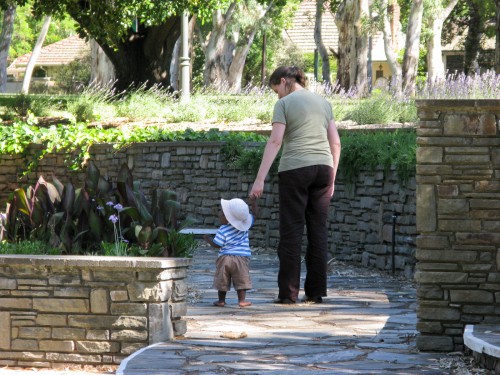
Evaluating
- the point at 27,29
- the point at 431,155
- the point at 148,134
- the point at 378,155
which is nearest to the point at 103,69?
the point at 148,134

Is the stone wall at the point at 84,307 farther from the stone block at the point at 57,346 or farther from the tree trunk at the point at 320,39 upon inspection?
the tree trunk at the point at 320,39

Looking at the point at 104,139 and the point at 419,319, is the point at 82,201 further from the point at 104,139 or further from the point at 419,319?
the point at 104,139

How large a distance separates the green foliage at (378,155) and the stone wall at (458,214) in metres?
4.09

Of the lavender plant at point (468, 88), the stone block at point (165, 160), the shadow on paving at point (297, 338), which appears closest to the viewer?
the shadow on paving at point (297, 338)

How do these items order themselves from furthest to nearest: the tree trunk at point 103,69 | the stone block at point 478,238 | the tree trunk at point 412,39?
the tree trunk at point 412,39
the tree trunk at point 103,69
the stone block at point 478,238

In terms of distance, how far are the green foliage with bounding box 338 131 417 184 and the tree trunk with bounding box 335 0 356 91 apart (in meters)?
24.8

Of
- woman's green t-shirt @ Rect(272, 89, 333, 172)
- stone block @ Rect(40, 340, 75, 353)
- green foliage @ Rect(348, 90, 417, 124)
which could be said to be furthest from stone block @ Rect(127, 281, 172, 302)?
green foliage @ Rect(348, 90, 417, 124)

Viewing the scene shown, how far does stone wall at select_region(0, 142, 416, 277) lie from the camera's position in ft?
37.7

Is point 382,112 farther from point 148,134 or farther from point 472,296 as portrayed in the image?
point 472,296

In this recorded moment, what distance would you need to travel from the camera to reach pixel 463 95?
19.1 m

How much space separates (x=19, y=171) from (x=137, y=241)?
11440mm

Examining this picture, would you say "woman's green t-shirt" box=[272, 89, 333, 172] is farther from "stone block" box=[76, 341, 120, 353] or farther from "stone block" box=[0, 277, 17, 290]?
"stone block" box=[0, 277, 17, 290]

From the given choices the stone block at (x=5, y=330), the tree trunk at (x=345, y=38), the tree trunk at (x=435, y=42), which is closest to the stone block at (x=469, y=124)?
the stone block at (x=5, y=330)

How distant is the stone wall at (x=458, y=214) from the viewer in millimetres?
6953
